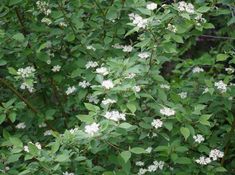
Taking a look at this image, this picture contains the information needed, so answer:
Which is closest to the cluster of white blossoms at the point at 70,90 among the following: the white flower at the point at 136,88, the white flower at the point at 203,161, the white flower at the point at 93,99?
the white flower at the point at 93,99

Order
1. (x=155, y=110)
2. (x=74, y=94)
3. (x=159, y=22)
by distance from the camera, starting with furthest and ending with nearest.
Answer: (x=74, y=94) < (x=155, y=110) < (x=159, y=22)

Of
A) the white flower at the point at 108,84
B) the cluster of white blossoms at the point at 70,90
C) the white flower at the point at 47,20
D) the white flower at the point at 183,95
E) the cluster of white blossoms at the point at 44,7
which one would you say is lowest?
the white flower at the point at 183,95

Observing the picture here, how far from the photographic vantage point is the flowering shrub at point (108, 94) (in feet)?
8.09

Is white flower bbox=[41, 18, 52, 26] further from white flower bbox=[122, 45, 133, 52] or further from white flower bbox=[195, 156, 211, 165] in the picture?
white flower bbox=[195, 156, 211, 165]

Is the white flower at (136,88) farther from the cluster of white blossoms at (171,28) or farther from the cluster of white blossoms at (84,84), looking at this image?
the cluster of white blossoms at (84,84)

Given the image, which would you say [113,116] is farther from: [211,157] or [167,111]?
[211,157]

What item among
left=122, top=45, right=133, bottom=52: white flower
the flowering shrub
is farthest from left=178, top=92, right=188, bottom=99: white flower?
left=122, top=45, right=133, bottom=52: white flower

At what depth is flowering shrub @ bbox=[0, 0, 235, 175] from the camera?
246cm

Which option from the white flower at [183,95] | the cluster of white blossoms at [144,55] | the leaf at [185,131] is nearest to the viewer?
the leaf at [185,131]

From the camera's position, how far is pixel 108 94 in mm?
2420

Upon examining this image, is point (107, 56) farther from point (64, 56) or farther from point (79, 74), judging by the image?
point (64, 56)

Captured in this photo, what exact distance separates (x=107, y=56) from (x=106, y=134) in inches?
33.7

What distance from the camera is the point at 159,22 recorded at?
2570 mm

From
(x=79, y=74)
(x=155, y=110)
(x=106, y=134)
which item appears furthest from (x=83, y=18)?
(x=106, y=134)
